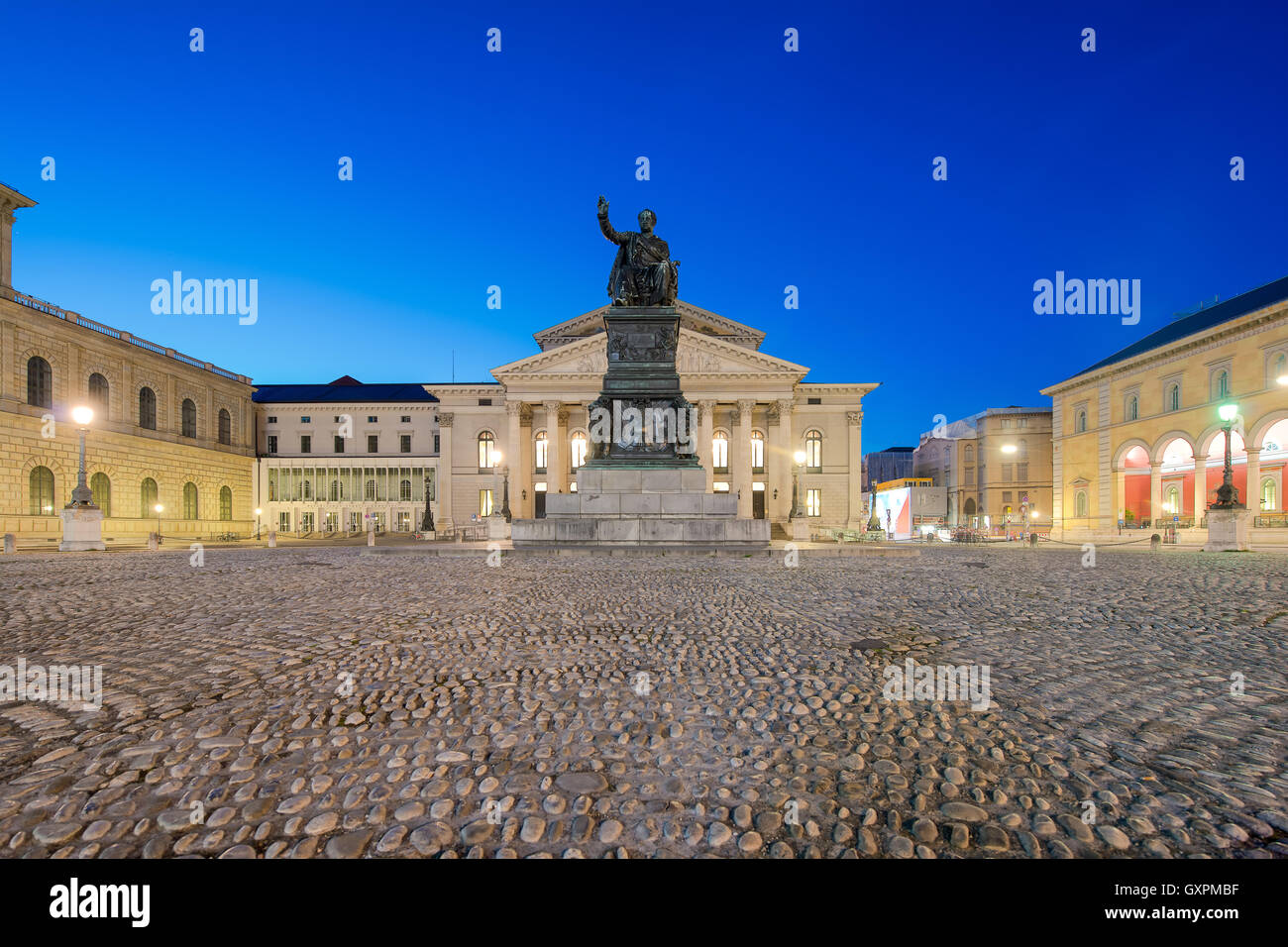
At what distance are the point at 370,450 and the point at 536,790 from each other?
6089 centimetres

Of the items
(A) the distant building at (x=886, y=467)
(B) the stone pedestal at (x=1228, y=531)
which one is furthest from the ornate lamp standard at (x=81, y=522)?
(A) the distant building at (x=886, y=467)

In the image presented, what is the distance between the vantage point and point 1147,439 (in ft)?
128

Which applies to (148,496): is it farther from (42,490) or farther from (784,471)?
(784,471)

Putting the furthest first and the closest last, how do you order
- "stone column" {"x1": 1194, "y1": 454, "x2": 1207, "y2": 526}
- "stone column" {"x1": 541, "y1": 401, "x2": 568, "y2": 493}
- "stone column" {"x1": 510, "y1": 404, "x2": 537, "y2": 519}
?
1. "stone column" {"x1": 510, "y1": 404, "x2": 537, "y2": 519}
2. "stone column" {"x1": 541, "y1": 401, "x2": 568, "y2": 493}
3. "stone column" {"x1": 1194, "y1": 454, "x2": 1207, "y2": 526}

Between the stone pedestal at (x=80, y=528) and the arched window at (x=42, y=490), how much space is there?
1665 cm

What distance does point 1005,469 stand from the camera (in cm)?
6162

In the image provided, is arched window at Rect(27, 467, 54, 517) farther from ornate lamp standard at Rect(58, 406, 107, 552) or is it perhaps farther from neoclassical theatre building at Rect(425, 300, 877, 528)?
neoclassical theatre building at Rect(425, 300, 877, 528)

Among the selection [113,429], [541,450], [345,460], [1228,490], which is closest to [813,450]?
[541,450]

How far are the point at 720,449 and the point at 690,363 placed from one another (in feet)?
28.2

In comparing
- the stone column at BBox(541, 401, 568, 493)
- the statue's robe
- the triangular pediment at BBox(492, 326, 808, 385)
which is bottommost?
the stone column at BBox(541, 401, 568, 493)

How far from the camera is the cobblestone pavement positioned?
201cm

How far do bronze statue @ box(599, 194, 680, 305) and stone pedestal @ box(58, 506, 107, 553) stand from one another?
21.1 m

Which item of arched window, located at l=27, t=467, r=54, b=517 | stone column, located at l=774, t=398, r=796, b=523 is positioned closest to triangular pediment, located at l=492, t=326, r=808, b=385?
stone column, located at l=774, t=398, r=796, b=523
